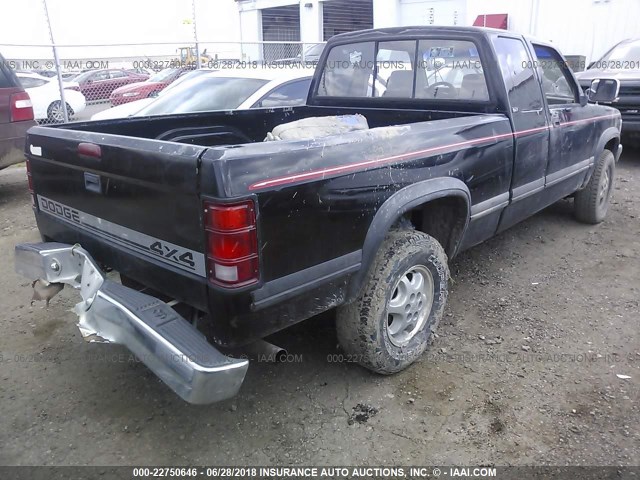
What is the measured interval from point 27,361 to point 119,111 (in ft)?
16.0

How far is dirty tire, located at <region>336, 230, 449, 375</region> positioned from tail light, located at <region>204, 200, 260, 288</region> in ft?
2.63

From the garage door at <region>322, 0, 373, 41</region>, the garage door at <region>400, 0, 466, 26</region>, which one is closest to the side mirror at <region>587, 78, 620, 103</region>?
Answer: the garage door at <region>400, 0, 466, 26</region>

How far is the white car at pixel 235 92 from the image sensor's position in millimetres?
6043

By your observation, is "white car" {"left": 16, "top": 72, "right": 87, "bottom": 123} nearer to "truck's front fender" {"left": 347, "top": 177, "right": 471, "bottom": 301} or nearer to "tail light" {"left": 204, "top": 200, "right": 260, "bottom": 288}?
"truck's front fender" {"left": 347, "top": 177, "right": 471, "bottom": 301}

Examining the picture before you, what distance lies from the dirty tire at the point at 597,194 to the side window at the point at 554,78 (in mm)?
913

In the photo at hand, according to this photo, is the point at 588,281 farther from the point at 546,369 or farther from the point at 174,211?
the point at 174,211

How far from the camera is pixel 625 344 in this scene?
3.48 meters

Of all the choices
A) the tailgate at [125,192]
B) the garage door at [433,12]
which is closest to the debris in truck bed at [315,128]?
the tailgate at [125,192]

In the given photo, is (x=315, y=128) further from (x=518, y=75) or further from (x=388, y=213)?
(x=518, y=75)

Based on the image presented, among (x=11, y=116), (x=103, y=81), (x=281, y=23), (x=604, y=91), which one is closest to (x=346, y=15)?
(x=281, y=23)

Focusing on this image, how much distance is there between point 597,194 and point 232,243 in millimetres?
4519

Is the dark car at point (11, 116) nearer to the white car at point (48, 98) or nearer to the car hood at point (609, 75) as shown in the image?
the white car at point (48, 98)

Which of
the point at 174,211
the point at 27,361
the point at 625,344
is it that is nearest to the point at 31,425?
the point at 27,361

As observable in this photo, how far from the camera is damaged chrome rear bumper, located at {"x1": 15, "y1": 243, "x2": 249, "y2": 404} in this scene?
216 cm
